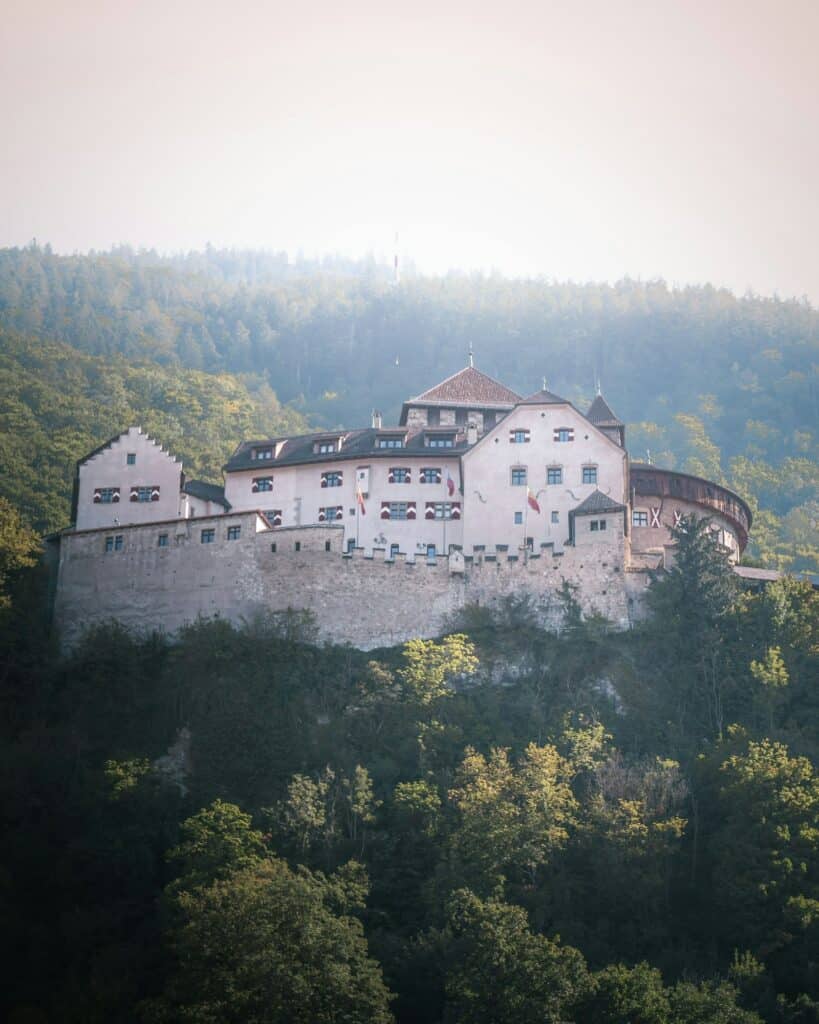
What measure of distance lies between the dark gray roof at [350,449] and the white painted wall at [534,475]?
2.23 meters

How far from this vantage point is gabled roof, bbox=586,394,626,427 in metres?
75.6

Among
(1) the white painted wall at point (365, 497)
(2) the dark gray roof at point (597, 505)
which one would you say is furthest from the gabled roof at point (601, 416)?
(2) the dark gray roof at point (597, 505)

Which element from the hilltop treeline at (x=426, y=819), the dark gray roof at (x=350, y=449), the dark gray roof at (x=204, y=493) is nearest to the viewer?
the hilltop treeline at (x=426, y=819)

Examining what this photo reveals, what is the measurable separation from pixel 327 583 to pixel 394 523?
6.89 metres

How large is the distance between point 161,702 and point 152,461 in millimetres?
13948

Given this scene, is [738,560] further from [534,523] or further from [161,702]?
[161,702]

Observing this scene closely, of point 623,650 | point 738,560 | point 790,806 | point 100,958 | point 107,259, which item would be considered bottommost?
point 100,958

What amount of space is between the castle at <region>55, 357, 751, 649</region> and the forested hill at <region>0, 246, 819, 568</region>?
51295 millimetres

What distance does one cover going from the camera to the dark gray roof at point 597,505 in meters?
65.0

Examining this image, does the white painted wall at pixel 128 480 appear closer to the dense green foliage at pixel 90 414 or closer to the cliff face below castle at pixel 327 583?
the cliff face below castle at pixel 327 583

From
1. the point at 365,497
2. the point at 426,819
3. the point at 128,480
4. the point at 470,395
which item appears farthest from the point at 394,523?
the point at 426,819

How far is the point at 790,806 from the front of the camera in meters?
54.0

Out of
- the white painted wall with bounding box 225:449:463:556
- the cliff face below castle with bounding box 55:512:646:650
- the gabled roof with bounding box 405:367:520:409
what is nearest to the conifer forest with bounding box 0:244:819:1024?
the cliff face below castle with bounding box 55:512:646:650

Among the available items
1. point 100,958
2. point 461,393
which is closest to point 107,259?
point 461,393
